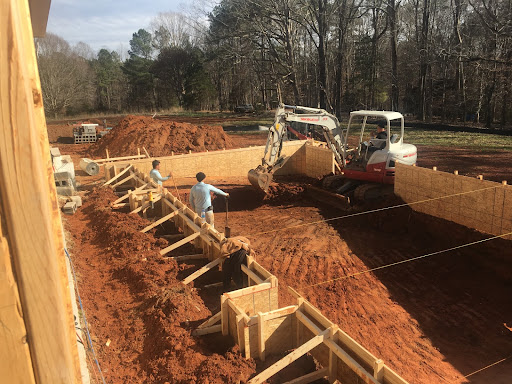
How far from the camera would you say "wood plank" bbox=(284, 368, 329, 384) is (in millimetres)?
5240

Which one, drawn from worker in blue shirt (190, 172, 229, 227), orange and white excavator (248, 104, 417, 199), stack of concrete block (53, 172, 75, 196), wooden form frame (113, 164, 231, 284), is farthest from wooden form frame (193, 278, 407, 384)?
stack of concrete block (53, 172, 75, 196)

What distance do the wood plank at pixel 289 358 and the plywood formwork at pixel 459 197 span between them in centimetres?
627

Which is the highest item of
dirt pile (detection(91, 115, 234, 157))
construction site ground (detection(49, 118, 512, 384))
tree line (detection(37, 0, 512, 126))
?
tree line (detection(37, 0, 512, 126))

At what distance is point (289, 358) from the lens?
5188 mm

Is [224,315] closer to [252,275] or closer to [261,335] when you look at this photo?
[261,335]

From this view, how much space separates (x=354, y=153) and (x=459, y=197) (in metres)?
5.12

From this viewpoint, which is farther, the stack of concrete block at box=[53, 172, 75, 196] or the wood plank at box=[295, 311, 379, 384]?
the stack of concrete block at box=[53, 172, 75, 196]

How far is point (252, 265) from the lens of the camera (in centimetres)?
736

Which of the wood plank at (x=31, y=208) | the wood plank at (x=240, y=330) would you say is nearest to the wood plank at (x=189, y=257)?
the wood plank at (x=240, y=330)

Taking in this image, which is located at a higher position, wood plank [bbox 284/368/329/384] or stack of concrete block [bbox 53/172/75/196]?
stack of concrete block [bbox 53/172/75/196]

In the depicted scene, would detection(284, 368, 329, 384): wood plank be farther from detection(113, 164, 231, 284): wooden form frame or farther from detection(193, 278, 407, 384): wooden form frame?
detection(113, 164, 231, 284): wooden form frame

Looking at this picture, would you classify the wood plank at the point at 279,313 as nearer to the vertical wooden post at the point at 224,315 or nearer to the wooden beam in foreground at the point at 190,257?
the vertical wooden post at the point at 224,315

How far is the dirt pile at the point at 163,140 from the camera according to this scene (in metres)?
23.2

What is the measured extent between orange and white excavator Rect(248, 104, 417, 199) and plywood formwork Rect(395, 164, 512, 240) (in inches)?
37.2
